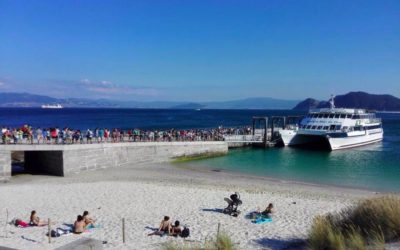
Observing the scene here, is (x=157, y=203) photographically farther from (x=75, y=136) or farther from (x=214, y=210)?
(x=75, y=136)

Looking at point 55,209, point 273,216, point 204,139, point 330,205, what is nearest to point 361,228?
point 273,216

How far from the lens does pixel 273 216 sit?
52.9ft


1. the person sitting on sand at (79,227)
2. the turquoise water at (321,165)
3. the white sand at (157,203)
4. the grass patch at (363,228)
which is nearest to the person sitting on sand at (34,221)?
the white sand at (157,203)

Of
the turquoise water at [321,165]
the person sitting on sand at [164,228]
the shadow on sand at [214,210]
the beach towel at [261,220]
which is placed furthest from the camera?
the turquoise water at [321,165]

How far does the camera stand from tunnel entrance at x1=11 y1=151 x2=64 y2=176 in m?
26.0

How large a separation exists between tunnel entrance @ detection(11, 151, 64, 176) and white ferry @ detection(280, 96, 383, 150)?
1079 inches

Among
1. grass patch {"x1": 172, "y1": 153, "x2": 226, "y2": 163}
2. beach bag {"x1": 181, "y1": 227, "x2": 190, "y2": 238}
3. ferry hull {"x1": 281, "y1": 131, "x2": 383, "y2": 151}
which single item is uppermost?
ferry hull {"x1": 281, "y1": 131, "x2": 383, "y2": 151}

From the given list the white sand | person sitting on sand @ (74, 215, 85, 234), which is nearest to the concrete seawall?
the white sand

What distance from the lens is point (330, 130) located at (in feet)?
153

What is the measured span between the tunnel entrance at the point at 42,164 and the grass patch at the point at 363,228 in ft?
60.8

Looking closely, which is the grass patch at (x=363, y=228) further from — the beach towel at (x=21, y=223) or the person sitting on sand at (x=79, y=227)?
the beach towel at (x=21, y=223)

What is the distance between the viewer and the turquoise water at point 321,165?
28.0m

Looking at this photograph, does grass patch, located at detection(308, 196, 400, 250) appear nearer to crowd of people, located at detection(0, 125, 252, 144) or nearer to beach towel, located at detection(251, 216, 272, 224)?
beach towel, located at detection(251, 216, 272, 224)

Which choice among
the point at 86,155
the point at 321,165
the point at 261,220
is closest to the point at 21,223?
the point at 261,220
